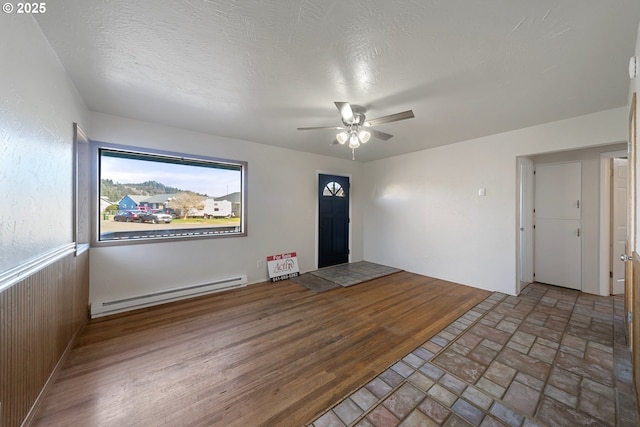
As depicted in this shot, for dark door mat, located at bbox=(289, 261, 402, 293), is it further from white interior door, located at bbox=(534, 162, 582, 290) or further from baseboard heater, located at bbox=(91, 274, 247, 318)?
white interior door, located at bbox=(534, 162, 582, 290)

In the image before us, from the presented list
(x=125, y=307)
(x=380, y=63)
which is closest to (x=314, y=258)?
(x=125, y=307)

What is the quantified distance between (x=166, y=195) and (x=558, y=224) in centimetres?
629

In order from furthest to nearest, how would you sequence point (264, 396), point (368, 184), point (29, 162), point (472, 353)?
point (368, 184), point (472, 353), point (264, 396), point (29, 162)

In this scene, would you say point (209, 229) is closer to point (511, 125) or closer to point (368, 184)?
point (368, 184)

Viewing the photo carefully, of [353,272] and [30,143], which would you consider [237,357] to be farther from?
[353,272]

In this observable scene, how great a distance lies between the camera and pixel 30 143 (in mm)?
1421

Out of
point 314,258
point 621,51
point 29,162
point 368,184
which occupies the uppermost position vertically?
point 621,51

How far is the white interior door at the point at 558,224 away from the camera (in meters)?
3.67

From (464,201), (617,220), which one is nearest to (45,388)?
(464,201)

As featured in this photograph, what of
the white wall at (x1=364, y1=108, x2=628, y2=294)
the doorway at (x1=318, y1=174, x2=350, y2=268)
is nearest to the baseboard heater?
the doorway at (x1=318, y1=174, x2=350, y2=268)

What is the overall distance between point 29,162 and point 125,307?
2222 millimetres

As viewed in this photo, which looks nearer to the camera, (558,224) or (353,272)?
(558,224)

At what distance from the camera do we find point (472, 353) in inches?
82.3

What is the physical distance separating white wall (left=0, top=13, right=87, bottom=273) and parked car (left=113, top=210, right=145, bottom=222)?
1.02 m
